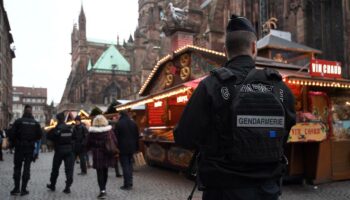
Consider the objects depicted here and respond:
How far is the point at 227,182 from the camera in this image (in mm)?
2344

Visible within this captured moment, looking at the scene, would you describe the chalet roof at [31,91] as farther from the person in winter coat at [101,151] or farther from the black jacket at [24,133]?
the person in winter coat at [101,151]

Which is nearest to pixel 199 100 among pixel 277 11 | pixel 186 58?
pixel 186 58

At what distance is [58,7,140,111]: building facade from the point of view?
64750 mm

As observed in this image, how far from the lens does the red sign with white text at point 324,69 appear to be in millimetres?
9492

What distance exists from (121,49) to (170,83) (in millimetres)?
71928

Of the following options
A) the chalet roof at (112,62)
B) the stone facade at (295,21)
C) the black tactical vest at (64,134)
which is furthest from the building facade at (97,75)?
the black tactical vest at (64,134)

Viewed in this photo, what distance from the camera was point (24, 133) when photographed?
853 centimetres

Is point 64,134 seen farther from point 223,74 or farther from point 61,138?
point 223,74

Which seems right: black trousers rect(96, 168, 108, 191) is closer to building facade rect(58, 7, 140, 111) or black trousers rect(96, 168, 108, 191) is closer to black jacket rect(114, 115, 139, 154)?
black jacket rect(114, 115, 139, 154)

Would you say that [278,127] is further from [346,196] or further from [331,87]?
[331,87]

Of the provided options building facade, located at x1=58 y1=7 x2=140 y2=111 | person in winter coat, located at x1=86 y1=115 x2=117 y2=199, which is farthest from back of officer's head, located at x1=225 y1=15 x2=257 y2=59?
building facade, located at x1=58 y1=7 x2=140 y2=111

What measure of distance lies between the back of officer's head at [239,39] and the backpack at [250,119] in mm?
199

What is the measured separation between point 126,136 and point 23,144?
233 cm

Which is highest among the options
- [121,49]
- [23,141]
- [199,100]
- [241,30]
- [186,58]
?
[121,49]
